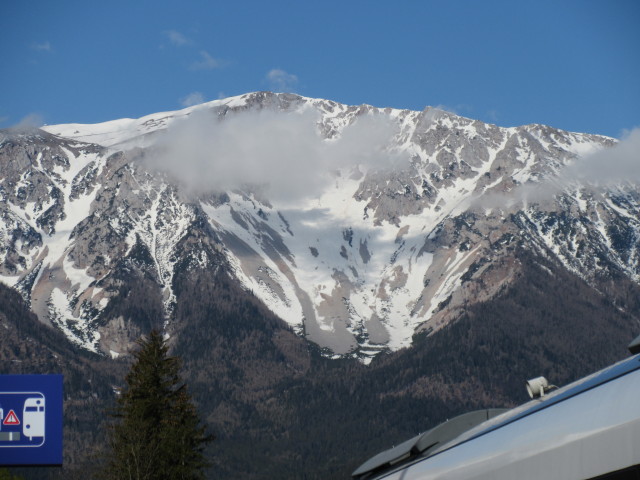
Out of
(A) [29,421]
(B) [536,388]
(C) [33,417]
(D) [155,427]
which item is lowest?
(B) [536,388]

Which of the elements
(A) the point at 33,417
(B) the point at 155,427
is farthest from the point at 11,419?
(B) the point at 155,427

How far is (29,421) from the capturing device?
43.0 m

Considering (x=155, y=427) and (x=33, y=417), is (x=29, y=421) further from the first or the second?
(x=155, y=427)

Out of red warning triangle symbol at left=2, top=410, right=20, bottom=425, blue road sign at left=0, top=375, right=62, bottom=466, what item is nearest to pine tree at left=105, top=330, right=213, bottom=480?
blue road sign at left=0, top=375, right=62, bottom=466

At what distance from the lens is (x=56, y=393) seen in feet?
142

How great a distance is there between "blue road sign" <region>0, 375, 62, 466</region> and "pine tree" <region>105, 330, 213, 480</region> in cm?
804

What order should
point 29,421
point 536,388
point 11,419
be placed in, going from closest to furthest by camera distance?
point 536,388 → point 11,419 → point 29,421

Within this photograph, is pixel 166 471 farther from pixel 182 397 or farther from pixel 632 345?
pixel 632 345

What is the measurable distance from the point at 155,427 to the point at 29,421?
15208mm

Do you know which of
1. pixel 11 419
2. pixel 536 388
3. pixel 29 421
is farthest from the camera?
pixel 29 421

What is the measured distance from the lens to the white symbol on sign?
43031mm

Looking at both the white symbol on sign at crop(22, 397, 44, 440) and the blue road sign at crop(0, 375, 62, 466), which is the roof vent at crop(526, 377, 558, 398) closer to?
the blue road sign at crop(0, 375, 62, 466)

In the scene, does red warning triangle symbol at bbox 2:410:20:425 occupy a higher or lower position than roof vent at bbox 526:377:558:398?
higher

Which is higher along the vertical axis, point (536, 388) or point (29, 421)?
point (29, 421)
